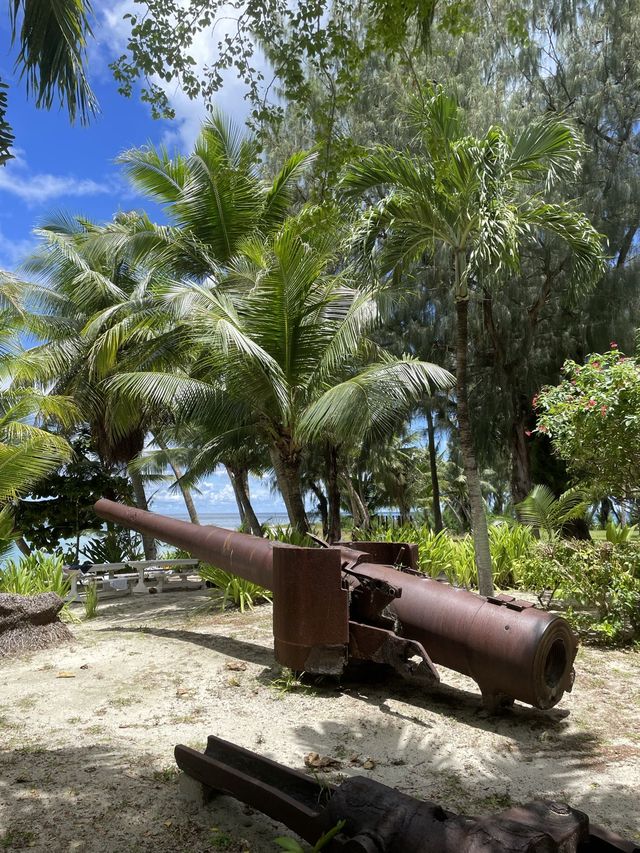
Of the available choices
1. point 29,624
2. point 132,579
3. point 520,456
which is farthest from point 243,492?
point 29,624

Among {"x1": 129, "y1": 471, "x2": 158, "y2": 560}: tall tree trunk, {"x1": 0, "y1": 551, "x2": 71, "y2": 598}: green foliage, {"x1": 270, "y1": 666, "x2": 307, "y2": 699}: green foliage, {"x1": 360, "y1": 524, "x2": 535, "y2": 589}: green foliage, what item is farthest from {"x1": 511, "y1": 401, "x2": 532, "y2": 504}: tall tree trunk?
{"x1": 270, "y1": 666, "x2": 307, "y2": 699}: green foliage

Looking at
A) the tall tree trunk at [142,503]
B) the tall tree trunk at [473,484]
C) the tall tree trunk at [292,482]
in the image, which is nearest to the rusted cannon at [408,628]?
the tall tree trunk at [473,484]

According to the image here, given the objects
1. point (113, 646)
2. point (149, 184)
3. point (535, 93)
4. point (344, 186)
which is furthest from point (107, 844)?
point (535, 93)

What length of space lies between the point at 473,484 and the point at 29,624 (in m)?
5.23

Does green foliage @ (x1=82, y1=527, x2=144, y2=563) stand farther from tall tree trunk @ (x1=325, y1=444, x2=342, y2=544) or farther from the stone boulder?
the stone boulder

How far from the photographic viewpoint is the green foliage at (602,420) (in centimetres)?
655

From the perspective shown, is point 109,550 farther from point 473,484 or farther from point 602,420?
point 602,420

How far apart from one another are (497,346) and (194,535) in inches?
507

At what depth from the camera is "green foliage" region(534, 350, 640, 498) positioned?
21.5 feet

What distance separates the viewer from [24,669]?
5.91 meters

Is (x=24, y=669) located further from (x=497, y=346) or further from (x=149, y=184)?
(x=497, y=346)

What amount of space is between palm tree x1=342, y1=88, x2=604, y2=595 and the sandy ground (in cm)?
360

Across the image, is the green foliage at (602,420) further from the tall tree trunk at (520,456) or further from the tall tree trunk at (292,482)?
the tall tree trunk at (520,456)

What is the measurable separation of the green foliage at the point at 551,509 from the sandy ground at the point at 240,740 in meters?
4.45
